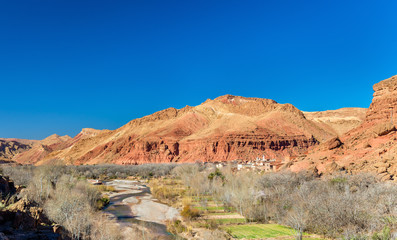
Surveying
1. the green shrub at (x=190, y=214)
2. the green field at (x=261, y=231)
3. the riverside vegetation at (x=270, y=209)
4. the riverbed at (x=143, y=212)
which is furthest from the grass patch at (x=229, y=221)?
the riverbed at (x=143, y=212)

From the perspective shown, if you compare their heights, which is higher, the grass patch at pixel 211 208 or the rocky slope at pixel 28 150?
the rocky slope at pixel 28 150

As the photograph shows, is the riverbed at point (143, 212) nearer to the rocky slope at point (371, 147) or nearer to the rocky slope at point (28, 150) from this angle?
the rocky slope at point (371, 147)

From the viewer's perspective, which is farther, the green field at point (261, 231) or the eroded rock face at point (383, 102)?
the eroded rock face at point (383, 102)

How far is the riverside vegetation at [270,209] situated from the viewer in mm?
12609

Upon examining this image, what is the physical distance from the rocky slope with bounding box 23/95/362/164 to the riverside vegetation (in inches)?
1750

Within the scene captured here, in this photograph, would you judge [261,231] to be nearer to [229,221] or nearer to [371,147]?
[229,221]

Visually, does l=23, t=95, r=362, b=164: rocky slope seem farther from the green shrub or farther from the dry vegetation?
the green shrub

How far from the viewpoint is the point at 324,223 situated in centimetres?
1363

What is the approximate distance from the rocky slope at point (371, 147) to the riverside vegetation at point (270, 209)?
5.63 ft

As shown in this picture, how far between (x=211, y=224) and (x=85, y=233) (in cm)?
939

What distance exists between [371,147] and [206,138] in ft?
195

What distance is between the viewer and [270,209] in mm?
20531

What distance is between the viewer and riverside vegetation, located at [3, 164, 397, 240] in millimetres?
12609

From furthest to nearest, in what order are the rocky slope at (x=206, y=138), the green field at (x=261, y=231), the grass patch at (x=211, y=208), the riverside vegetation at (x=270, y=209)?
the rocky slope at (x=206, y=138) → the grass patch at (x=211, y=208) → the green field at (x=261, y=231) → the riverside vegetation at (x=270, y=209)
